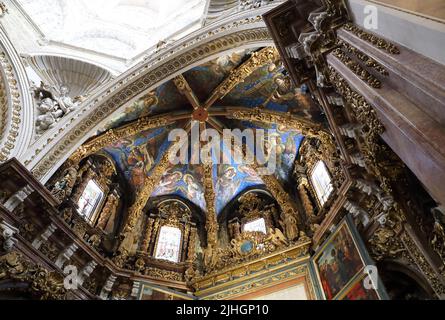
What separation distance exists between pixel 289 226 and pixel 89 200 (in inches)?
277

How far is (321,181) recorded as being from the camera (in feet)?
35.1

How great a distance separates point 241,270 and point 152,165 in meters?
5.78

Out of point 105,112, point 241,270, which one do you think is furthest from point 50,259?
point 241,270

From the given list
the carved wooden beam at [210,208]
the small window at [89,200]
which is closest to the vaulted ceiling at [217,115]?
the carved wooden beam at [210,208]

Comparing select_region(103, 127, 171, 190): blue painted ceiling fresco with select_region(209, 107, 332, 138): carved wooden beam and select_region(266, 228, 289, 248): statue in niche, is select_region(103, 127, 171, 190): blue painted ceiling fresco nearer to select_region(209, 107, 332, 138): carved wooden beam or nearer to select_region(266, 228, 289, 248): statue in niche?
select_region(209, 107, 332, 138): carved wooden beam

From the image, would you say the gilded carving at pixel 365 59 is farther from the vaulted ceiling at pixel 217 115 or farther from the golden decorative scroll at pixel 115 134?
the golden decorative scroll at pixel 115 134

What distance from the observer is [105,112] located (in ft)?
33.9

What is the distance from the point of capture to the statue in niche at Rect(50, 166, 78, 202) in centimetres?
863

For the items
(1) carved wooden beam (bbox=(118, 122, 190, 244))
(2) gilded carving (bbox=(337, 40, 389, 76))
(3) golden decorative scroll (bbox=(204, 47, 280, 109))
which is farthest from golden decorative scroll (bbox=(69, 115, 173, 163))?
(2) gilded carving (bbox=(337, 40, 389, 76))

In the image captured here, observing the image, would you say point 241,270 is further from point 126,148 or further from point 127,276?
point 126,148

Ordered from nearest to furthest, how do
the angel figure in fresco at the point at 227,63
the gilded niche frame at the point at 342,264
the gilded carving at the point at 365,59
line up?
1. the gilded carving at the point at 365,59
2. the gilded niche frame at the point at 342,264
3. the angel figure in fresco at the point at 227,63

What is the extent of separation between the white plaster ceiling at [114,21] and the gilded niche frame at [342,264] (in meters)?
9.84

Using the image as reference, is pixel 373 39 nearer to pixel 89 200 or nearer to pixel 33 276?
pixel 33 276

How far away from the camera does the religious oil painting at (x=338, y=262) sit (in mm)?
6578
